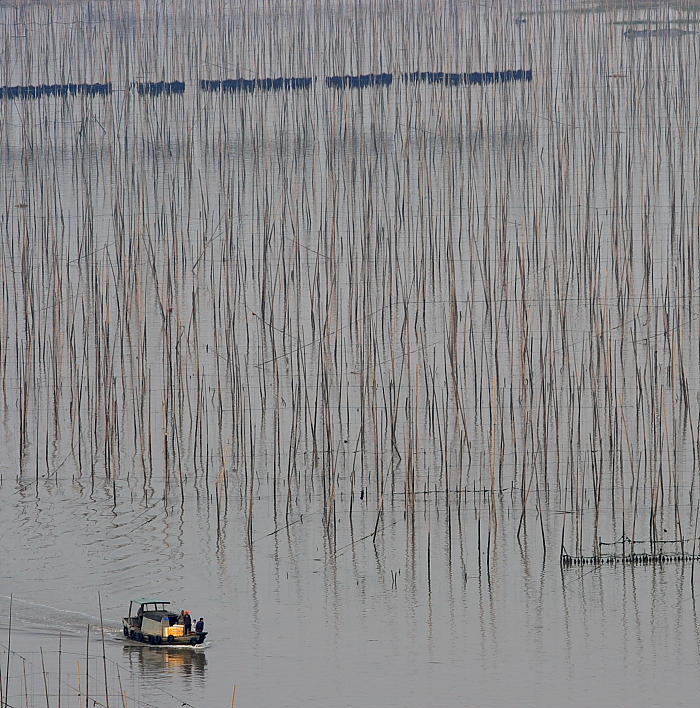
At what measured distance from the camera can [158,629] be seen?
4965 millimetres

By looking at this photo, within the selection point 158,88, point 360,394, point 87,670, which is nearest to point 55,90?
point 158,88

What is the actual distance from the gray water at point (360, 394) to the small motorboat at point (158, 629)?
49 mm

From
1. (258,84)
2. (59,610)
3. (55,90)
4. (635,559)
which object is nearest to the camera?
(59,610)

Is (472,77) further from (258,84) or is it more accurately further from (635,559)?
(635,559)

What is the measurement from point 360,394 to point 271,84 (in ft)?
21.9

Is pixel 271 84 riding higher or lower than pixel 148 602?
higher

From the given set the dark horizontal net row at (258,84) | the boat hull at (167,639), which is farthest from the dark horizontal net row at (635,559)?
the dark horizontal net row at (258,84)

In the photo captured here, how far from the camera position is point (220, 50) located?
563 inches

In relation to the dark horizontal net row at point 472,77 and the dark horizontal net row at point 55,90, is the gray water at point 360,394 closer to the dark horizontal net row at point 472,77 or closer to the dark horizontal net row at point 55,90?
the dark horizontal net row at point 472,77

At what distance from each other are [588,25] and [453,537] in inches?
388

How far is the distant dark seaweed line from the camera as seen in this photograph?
41.8 feet

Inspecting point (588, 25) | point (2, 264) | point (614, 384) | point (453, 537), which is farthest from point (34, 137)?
point (453, 537)

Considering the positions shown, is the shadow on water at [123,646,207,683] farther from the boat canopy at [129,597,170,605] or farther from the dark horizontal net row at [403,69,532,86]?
the dark horizontal net row at [403,69,532,86]

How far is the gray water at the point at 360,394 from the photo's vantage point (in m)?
5.09
